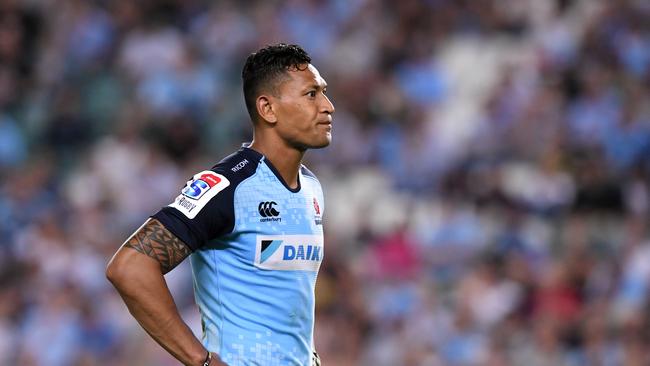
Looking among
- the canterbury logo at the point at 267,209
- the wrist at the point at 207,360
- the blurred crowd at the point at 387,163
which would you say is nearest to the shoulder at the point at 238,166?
the canterbury logo at the point at 267,209

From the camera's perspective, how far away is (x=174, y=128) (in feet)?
41.0

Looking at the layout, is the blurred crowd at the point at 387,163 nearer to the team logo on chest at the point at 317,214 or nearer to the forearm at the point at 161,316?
the team logo on chest at the point at 317,214

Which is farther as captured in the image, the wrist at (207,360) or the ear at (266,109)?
the ear at (266,109)

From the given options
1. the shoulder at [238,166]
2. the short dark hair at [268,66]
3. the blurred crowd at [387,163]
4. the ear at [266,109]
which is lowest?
the shoulder at [238,166]

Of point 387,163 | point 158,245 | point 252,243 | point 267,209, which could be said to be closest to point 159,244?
point 158,245

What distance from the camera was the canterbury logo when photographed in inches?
187

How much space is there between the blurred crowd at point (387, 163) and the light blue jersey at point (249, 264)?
5.20 m

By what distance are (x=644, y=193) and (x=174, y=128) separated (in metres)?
4.91

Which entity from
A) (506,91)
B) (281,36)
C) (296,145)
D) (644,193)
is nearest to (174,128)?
(281,36)

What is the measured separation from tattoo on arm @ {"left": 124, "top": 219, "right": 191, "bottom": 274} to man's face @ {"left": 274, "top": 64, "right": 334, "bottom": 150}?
765 millimetres

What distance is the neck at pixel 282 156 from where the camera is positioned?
497 centimetres

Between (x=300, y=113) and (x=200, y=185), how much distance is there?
2.08 feet

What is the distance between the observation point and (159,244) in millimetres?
4480

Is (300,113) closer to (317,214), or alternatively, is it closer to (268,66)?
(268,66)
